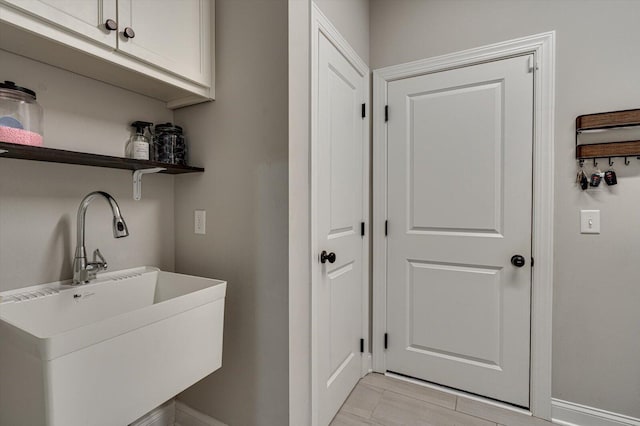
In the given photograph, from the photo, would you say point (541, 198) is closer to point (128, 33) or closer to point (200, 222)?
point (200, 222)

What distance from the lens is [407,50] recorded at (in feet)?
6.56

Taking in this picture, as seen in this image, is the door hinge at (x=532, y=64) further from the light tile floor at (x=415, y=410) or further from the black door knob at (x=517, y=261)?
the light tile floor at (x=415, y=410)

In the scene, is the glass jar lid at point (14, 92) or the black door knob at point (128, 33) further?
the black door knob at point (128, 33)

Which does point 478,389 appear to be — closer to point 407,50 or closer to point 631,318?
point 631,318

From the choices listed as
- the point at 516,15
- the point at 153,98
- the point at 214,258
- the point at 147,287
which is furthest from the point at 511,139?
the point at 147,287

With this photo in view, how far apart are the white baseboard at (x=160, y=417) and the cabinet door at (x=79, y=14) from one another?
64.7 inches

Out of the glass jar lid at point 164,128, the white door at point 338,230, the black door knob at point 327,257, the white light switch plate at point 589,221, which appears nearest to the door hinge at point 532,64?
the white light switch plate at point 589,221

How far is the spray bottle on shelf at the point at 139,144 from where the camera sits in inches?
53.1

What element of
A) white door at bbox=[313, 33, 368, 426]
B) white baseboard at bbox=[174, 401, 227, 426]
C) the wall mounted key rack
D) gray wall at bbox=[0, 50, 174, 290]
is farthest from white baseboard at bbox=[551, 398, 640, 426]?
gray wall at bbox=[0, 50, 174, 290]

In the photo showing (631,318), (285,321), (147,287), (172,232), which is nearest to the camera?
(285,321)

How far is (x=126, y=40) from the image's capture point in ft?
3.57

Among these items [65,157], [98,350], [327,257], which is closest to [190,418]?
[98,350]

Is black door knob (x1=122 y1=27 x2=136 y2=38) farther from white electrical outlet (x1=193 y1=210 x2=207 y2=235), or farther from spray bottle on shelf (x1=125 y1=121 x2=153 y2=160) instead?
white electrical outlet (x1=193 y1=210 x2=207 y2=235)

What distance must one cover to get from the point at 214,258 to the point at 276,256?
0.38m
